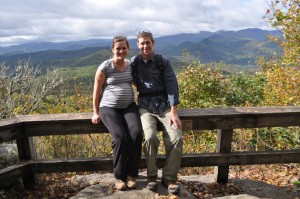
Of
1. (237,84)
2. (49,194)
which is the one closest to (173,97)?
(49,194)

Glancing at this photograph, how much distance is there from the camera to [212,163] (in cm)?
382

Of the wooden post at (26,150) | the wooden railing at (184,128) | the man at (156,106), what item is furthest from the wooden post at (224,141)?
the wooden post at (26,150)

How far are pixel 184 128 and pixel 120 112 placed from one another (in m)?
0.79

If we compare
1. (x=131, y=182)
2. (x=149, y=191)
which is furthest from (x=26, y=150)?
(x=149, y=191)

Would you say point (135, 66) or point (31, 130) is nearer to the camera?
point (31, 130)

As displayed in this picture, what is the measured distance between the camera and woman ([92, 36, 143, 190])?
11.3ft

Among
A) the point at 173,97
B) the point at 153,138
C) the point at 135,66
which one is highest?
the point at 135,66

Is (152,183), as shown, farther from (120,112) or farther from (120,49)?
(120,49)

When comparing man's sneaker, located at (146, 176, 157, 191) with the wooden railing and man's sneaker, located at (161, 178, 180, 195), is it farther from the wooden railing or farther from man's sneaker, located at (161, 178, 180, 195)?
the wooden railing

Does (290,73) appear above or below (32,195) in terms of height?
above

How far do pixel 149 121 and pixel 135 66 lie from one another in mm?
757

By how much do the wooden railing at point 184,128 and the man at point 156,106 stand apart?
229 mm

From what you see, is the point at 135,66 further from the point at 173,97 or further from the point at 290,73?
the point at 290,73

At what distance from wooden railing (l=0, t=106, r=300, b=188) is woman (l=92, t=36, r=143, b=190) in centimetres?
24
